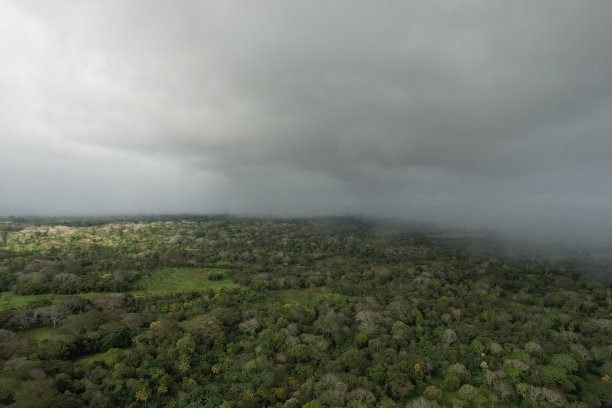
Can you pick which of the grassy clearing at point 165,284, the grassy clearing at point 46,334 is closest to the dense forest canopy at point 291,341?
the grassy clearing at point 46,334

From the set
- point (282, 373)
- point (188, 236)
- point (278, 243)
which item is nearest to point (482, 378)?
point (282, 373)

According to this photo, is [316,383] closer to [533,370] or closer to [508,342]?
[533,370]

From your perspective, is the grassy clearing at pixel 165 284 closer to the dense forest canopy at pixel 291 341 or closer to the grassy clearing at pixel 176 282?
the grassy clearing at pixel 176 282

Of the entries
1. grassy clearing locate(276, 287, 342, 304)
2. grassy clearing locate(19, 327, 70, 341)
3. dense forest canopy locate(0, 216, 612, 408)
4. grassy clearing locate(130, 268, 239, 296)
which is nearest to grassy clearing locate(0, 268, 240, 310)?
grassy clearing locate(130, 268, 239, 296)

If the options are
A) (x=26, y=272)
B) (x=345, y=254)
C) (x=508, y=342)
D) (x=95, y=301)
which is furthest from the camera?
(x=345, y=254)

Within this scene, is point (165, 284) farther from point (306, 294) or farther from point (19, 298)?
point (306, 294)

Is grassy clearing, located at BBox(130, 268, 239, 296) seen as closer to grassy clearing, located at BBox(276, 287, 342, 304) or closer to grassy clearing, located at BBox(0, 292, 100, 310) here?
grassy clearing, located at BBox(0, 292, 100, 310)
